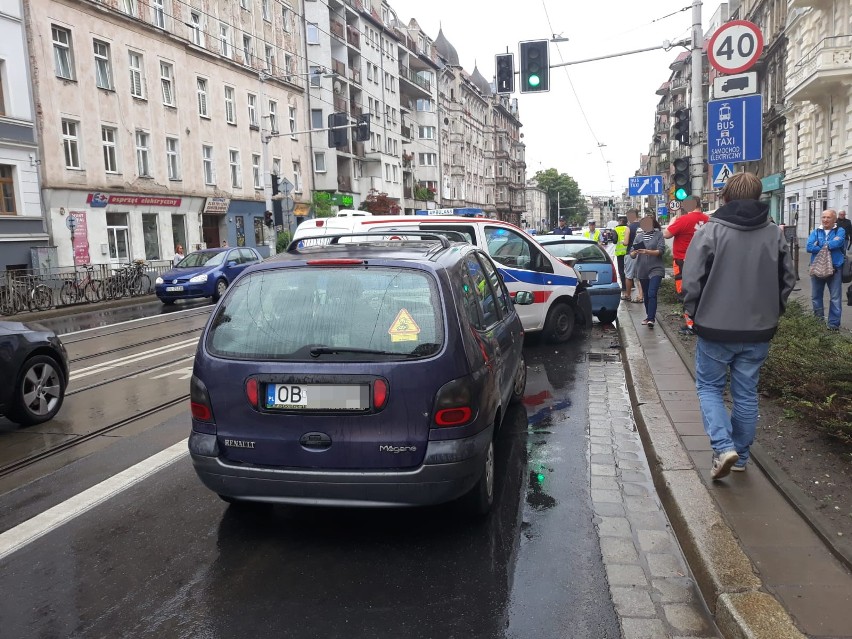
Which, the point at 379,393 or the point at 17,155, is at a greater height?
the point at 17,155

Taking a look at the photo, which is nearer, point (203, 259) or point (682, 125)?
Result: point (682, 125)

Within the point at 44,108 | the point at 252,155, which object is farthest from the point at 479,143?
the point at 44,108

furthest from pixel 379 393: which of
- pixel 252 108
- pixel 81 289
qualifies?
pixel 252 108

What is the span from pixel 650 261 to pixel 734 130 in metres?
2.80

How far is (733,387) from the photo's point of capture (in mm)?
4469

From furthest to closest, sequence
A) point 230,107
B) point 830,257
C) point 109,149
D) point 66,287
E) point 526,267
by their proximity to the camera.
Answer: point 230,107
point 109,149
point 66,287
point 526,267
point 830,257

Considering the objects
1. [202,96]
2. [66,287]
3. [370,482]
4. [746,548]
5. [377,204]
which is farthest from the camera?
[377,204]

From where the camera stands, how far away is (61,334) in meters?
14.3

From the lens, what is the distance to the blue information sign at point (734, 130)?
893cm

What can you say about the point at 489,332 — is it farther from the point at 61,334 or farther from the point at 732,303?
the point at 61,334

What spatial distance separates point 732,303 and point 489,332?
1482 mm

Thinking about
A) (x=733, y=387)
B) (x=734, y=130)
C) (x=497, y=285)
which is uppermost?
(x=734, y=130)

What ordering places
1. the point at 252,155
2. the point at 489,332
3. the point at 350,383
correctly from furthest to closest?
the point at 252,155 → the point at 489,332 → the point at 350,383

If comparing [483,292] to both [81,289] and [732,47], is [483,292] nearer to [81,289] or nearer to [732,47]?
[732,47]
